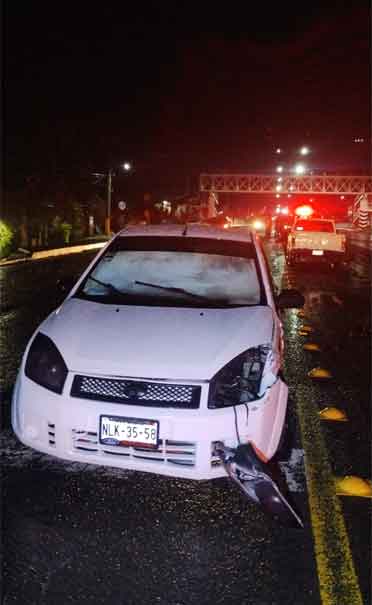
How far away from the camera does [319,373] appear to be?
24.1 feet

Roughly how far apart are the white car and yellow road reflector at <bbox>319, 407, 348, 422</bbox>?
1.33 m

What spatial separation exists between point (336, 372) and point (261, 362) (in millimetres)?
3594

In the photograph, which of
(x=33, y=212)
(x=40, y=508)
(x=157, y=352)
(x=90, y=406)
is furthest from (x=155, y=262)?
(x=33, y=212)

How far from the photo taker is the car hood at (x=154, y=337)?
12.6ft

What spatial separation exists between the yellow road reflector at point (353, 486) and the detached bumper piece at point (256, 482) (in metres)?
0.68

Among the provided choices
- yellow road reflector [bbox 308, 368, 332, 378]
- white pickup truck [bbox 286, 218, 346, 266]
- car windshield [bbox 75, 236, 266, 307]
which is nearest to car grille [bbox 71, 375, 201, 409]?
car windshield [bbox 75, 236, 266, 307]

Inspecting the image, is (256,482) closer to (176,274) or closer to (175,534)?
(175,534)

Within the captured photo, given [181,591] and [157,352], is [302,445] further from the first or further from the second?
[181,591]

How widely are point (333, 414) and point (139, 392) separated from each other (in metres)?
2.71

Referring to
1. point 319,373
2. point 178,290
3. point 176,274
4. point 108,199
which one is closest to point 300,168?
point 108,199

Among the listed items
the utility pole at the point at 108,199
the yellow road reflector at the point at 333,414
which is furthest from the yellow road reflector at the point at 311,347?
the utility pole at the point at 108,199

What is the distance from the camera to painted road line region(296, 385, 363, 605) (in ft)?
10.1

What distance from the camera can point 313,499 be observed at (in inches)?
159

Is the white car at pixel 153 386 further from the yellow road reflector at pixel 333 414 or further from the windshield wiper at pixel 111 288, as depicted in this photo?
the yellow road reflector at pixel 333 414
